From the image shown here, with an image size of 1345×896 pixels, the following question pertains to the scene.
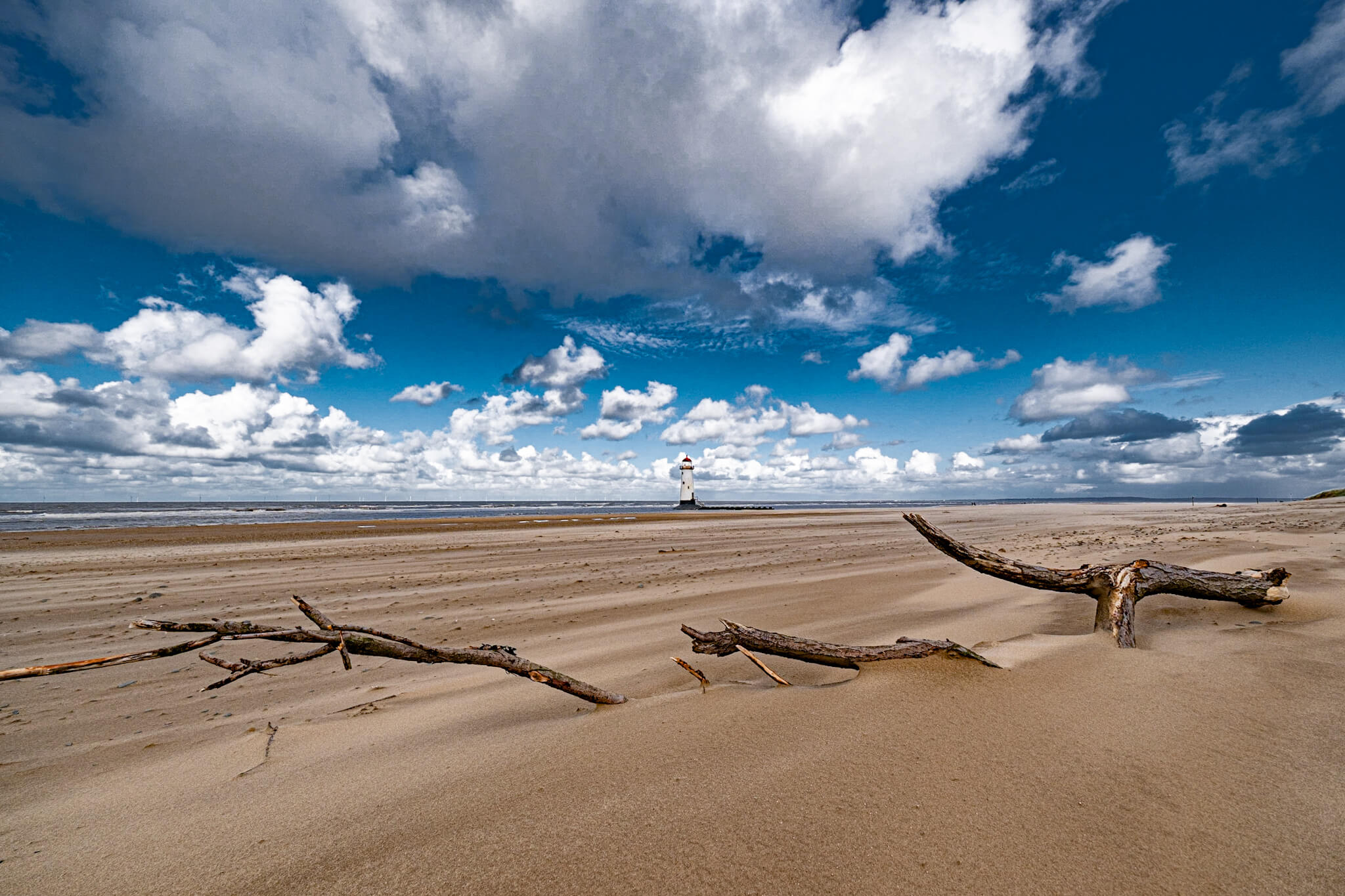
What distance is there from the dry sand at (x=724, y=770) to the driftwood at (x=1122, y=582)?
0.19 metres

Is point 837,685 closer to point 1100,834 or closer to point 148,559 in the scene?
point 1100,834

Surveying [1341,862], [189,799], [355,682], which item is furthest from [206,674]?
[1341,862]

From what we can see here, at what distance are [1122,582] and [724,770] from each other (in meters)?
3.85

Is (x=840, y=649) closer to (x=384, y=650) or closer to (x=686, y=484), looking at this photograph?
(x=384, y=650)

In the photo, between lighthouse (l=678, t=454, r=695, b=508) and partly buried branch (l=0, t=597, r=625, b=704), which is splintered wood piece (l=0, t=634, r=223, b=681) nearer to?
partly buried branch (l=0, t=597, r=625, b=704)

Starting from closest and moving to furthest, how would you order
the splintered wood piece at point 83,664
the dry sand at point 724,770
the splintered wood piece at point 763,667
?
the dry sand at point 724,770
the splintered wood piece at point 83,664
the splintered wood piece at point 763,667

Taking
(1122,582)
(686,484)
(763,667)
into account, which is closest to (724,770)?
(763,667)

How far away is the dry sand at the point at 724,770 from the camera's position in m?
1.86

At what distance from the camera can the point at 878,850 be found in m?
1.87

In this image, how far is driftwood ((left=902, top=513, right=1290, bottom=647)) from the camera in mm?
4213

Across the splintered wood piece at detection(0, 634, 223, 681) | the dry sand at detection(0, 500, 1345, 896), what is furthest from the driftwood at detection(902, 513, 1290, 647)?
the splintered wood piece at detection(0, 634, 223, 681)

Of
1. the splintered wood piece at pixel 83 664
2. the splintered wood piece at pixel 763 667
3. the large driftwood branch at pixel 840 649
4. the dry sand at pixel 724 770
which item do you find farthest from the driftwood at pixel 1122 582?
the splintered wood piece at pixel 83 664

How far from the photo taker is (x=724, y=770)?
242 cm

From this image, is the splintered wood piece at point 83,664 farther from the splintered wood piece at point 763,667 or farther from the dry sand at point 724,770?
the splintered wood piece at point 763,667
